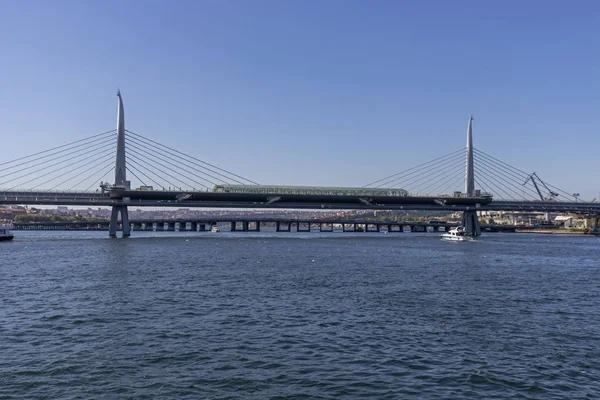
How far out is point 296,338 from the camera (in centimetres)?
2092

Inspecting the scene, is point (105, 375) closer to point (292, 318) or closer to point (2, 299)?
point (292, 318)

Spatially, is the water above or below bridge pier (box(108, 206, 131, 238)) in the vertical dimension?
below

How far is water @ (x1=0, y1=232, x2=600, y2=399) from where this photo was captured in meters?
15.5

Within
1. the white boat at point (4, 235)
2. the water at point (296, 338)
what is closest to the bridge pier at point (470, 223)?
the water at point (296, 338)

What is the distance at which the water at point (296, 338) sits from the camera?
15.5 meters

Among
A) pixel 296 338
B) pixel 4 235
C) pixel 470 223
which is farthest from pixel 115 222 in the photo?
pixel 296 338

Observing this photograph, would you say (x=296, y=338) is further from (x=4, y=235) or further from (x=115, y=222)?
(x=115, y=222)

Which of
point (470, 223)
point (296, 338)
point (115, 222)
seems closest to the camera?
point (296, 338)

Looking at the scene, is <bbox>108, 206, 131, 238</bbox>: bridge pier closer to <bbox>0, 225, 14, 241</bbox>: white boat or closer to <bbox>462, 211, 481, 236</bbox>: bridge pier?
<bbox>0, 225, 14, 241</bbox>: white boat

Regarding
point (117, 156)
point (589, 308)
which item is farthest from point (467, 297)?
point (117, 156)

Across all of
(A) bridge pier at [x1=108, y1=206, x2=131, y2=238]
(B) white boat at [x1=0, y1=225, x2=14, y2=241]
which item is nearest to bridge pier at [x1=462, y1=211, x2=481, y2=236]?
(A) bridge pier at [x1=108, y1=206, x2=131, y2=238]

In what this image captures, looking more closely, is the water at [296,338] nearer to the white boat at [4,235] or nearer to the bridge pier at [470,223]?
the white boat at [4,235]

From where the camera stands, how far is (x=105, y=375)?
1628cm

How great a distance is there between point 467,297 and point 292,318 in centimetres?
1349
